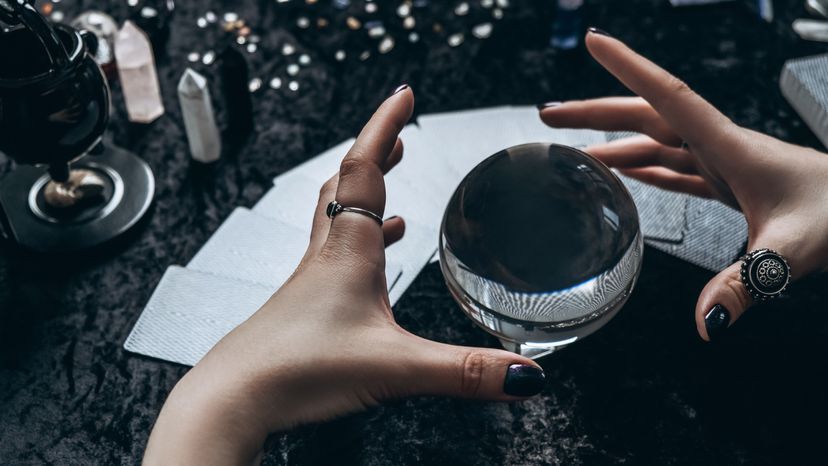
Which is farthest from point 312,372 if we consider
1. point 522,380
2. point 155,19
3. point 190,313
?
point 155,19

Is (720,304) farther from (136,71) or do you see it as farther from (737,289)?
(136,71)

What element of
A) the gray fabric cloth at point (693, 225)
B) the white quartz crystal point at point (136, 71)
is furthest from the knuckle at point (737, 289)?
the white quartz crystal point at point (136, 71)

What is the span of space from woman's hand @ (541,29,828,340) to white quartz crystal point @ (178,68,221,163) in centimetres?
62

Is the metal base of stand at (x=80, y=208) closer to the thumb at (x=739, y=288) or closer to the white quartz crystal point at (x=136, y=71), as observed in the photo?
the white quartz crystal point at (x=136, y=71)

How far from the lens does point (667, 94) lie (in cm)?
110

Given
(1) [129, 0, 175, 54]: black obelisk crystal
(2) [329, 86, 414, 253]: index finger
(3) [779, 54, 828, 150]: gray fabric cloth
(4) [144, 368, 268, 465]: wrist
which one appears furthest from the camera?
(1) [129, 0, 175, 54]: black obelisk crystal

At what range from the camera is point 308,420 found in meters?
0.88

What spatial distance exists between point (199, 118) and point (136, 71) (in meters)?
0.17

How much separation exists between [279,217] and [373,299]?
0.45 metres

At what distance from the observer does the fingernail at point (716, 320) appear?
0.96 meters

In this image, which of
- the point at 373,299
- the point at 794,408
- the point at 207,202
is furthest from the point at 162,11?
the point at 794,408

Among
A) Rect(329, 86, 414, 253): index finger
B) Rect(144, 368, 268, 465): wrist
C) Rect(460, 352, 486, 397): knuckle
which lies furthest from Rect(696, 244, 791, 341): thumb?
Rect(144, 368, 268, 465): wrist

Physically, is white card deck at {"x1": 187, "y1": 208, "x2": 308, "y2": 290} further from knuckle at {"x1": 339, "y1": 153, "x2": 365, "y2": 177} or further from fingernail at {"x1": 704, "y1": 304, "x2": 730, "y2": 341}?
fingernail at {"x1": 704, "y1": 304, "x2": 730, "y2": 341}

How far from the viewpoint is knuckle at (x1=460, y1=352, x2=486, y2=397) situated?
2.78ft
